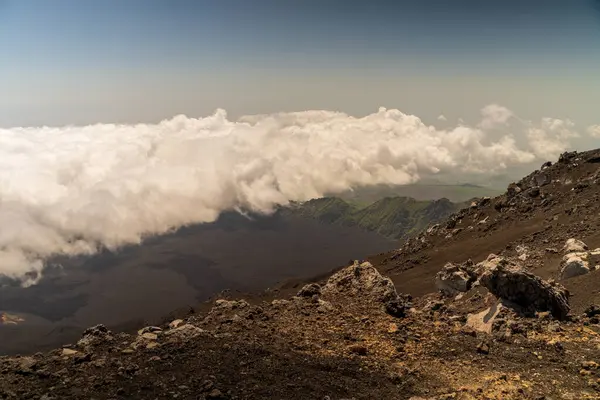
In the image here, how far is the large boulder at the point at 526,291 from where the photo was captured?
24.7 meters

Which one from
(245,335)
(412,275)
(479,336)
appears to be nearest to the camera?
(245,335)

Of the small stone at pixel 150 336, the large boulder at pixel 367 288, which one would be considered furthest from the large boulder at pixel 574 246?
the small stone at pixel 150 336

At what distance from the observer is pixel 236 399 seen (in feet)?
46.4

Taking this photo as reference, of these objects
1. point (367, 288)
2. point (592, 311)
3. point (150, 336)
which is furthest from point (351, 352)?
point (592, 311)

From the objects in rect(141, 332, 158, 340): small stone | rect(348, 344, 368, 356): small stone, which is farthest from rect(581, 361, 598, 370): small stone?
rect(141, 332, 158, 340): small stone

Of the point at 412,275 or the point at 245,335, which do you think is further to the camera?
the point at 412,275

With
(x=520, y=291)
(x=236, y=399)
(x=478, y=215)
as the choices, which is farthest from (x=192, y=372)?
(x=478, y=215)

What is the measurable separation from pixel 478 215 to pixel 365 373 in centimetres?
8115

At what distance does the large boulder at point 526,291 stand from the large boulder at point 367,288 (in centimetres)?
602

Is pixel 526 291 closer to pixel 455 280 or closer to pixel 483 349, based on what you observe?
pixel 483 349

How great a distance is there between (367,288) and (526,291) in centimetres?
969

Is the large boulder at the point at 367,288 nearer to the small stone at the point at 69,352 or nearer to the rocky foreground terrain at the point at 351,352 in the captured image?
the rocky foreground terrain at the point at 351,352

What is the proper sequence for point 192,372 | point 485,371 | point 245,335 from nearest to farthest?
point 192,372 < point 485,371 < point 245,335

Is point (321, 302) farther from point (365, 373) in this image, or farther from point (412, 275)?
point (412, 275)
